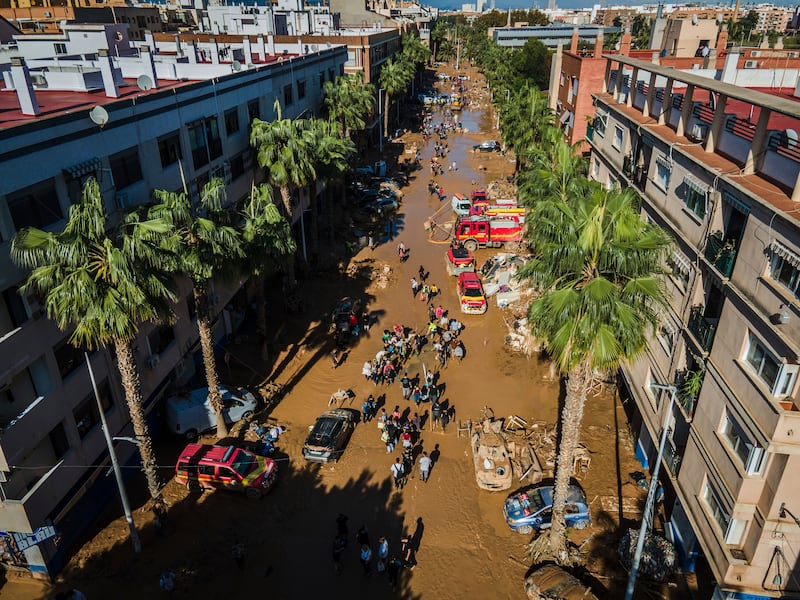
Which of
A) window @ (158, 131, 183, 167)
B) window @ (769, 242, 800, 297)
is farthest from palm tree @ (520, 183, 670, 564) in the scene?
window @ (158, 131, 183, 167)

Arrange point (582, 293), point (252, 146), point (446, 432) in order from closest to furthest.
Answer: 1. point (582, 293)
2. point (446, 432)
3. point (252, 146)

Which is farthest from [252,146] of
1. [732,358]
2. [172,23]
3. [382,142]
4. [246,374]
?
[172,23]

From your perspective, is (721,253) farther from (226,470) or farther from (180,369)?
(180,369)

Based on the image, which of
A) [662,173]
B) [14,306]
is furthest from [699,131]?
[14,306]

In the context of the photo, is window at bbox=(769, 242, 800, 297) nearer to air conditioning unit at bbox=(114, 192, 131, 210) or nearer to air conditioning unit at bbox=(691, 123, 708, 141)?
air conditioning unit at bbox=(691, 123, 708, 141)

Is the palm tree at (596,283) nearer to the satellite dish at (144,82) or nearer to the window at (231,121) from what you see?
the satellite dish at (144,82)

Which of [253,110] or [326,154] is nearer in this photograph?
[253,110]

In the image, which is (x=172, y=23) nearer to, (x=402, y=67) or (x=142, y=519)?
(x=402, y=67)
